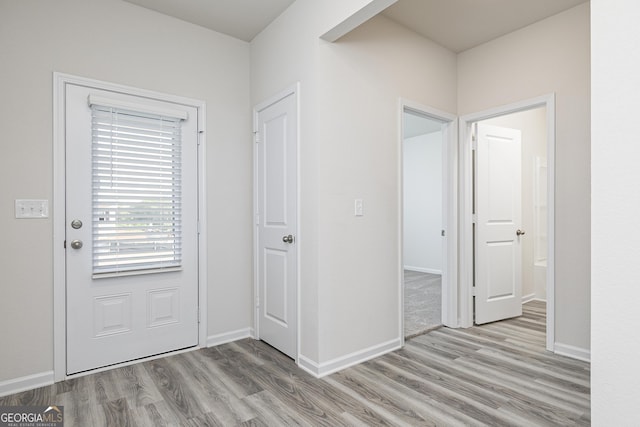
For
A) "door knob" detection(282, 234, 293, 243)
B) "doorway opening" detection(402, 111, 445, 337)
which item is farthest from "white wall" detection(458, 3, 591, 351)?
"doorway opening" detection(402, 111, 445, 337)

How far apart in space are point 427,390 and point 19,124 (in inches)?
124

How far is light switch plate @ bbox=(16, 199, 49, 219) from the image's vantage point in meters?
2.29

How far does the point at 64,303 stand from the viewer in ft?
7.97

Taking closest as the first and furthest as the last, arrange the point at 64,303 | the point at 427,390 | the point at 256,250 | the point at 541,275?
the point at 427,390 → the point at 64,303 → the point at 256,250 → the point at 541,275

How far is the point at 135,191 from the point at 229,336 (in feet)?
4.88

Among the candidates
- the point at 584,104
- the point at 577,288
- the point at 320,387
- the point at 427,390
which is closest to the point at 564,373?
the point at 577,288

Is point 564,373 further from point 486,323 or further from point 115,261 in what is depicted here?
point 115,261

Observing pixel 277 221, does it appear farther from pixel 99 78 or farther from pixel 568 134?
pixel 568 134

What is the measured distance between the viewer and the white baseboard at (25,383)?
2.21m

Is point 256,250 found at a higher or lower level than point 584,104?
lower

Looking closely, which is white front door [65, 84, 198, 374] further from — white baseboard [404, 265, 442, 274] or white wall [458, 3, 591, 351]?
white baseboard [404, 265, 442, 274]

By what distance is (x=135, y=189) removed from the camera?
2.71m

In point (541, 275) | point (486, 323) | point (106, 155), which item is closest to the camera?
point (106, 155)
